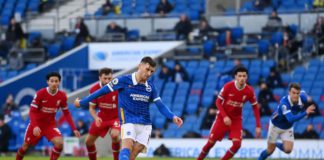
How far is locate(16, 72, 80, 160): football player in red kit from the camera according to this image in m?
22.9

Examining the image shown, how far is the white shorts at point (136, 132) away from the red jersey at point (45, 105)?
405 cm

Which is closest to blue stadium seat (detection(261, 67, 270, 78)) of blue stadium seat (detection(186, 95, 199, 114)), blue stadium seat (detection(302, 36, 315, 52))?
blue stadium seat (detection(302, 36, 315, 52))

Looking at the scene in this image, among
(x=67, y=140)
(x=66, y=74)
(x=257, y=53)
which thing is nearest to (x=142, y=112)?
(x=67, y=140)

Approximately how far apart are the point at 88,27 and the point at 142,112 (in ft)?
78.8

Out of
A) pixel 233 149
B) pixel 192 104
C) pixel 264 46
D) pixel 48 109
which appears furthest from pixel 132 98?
pixel 264 46

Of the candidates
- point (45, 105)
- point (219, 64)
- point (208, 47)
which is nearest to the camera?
point (45, 105)

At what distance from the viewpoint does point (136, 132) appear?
63.5 ft

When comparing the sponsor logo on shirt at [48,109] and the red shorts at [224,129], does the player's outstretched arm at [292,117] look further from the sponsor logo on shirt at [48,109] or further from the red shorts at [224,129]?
the sponsor logo on shirt at [48,109]

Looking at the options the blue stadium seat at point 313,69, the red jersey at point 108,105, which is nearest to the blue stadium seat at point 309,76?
the blue stadium seat at point 313,69

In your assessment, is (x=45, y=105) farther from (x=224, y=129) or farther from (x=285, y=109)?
(x=285, y=109)

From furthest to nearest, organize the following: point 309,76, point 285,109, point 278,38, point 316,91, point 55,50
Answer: point 55,50, point 278,38, point 309,76, point 316,91, point 285,109

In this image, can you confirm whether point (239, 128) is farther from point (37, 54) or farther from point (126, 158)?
point (37, 54)

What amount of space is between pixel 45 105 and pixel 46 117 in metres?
0.31

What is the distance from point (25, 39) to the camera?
4319 cm
